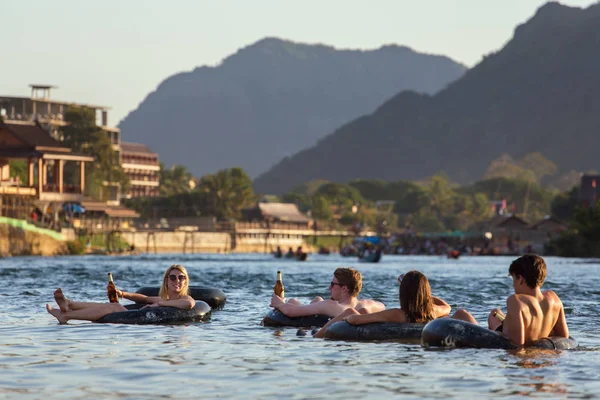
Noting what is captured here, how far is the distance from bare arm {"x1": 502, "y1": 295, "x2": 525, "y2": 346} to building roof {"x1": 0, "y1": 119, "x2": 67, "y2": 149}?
115m

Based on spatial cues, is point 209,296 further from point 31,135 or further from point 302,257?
point 31,135

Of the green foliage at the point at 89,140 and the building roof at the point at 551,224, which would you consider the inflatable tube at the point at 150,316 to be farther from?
the green foliage at the point at 89,140

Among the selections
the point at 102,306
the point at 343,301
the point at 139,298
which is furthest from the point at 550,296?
the point at 139,298

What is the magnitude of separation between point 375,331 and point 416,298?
3.53ft

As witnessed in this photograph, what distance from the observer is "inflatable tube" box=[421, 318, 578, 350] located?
20328 mm

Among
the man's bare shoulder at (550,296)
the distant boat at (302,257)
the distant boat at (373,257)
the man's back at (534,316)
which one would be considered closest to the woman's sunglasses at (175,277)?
the man's back at (534,316)

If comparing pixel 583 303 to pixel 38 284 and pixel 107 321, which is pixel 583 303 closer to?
pixel 107 321

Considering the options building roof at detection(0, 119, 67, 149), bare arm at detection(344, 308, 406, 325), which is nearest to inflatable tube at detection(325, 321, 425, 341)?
bare arm at detection(344, 308, 406, 325)

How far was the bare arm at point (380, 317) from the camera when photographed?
2238 cm

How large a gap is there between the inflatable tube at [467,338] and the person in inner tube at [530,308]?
13cm

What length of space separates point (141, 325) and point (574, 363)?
32.4 feet

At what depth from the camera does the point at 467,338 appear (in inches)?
806

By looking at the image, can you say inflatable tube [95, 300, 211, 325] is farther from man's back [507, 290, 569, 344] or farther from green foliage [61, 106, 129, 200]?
green foliage [61, 106, 129, 200]

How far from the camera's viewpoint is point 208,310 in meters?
27.4
